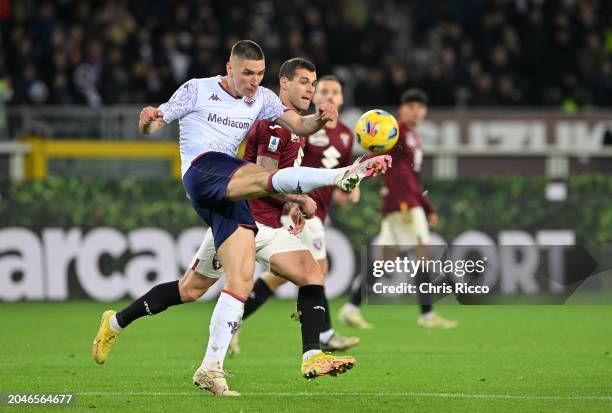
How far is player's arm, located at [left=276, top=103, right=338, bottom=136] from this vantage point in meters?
7.76

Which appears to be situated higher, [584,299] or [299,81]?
[299,81]

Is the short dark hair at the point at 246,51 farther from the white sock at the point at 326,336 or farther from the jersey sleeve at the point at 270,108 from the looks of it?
the white sock at the point at 326,336

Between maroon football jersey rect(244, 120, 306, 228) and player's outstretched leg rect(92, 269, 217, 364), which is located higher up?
maroon football jersey rect(244, 120, 306, 228)

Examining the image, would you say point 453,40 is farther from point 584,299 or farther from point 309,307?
point 309,307

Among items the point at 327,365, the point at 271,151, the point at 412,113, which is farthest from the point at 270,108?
the point at 412,113

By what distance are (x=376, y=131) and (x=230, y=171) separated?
1.46 metres

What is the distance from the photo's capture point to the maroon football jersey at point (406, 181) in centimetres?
1316

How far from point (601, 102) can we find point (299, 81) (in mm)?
13939

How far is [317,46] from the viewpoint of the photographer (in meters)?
21.2

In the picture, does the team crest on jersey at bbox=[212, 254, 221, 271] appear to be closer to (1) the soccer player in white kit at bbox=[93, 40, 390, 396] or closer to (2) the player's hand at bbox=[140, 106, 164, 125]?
(1) the soccer player in white kit at bbox=[93, 40, 390, 396]

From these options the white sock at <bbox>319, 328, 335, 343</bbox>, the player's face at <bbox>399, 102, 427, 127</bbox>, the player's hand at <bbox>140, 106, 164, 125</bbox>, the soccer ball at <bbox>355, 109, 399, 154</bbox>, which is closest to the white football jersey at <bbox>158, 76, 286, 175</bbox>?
the player's hand at <bbox>140, 106, 164, 125</bbox>

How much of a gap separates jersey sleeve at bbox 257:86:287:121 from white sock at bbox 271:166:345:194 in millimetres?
953

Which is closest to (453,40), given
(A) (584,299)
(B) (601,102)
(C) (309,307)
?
(B) (601,102)

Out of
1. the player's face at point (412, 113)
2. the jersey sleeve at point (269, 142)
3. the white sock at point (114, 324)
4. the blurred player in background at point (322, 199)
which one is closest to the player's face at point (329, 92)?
the blurred player in background at point (322, 199)
